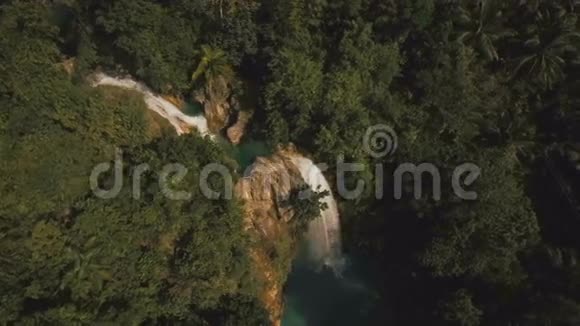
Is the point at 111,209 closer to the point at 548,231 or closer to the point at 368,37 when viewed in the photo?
the point at 368,37

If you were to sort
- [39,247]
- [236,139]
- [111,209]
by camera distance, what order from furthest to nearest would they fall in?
[236,139], [111,209], [39,247]

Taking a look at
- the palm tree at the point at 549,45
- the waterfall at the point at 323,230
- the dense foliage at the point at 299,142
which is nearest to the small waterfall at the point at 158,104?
the dense foliage at the point at 299,142

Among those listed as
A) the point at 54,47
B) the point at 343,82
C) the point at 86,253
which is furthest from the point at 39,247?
the point at 343,82

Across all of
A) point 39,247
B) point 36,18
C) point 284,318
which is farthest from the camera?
point 284,318

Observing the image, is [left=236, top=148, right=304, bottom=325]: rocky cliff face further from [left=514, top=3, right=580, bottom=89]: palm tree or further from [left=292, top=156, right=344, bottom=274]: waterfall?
[left=514, top=3, right=580, bottom=89]: palm tree

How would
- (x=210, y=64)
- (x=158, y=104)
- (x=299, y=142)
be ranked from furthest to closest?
(x=158, y=104) < (x=299, y=142) < (x=210, y=64)

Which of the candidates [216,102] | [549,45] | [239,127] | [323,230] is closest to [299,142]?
[239,127]

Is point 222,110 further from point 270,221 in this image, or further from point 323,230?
point 323,230
